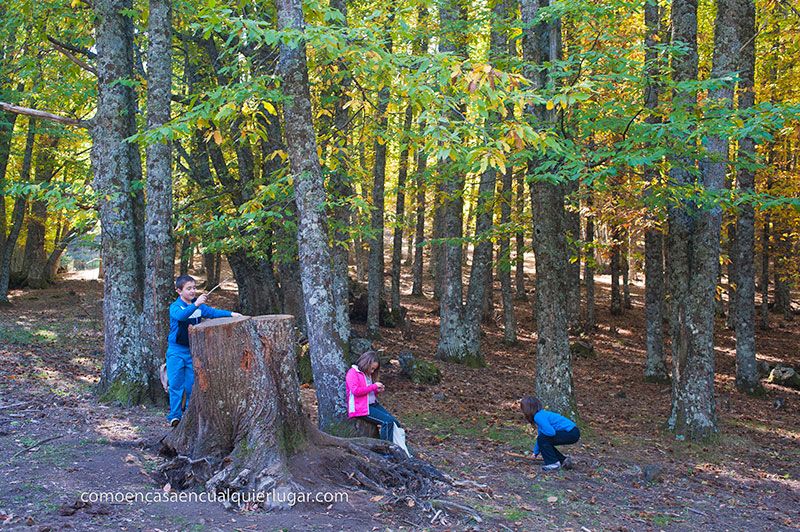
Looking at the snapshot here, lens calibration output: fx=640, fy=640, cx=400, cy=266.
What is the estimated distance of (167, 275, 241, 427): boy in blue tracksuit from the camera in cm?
678

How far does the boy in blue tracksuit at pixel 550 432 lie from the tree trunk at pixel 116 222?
5.46 meters

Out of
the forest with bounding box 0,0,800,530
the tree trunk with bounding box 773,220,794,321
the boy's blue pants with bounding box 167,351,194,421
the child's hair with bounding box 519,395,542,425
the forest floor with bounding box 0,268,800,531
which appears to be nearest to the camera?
the forest floor with bounding box 0,268,800,531

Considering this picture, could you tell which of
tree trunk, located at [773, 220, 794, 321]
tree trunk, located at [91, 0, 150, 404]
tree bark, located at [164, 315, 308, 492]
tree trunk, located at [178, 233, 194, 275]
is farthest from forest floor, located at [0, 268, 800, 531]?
tree trunk, located at [773, 220, 794, 321]

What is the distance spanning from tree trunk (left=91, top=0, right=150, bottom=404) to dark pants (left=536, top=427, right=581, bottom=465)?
18.5ft

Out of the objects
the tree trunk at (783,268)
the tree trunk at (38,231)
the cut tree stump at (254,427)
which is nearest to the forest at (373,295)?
the cut tree stump at (254,427)

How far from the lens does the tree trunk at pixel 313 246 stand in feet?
24.5

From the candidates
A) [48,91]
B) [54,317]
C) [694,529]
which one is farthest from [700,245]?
[54,317]

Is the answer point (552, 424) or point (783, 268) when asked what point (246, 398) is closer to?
point (552, 424)

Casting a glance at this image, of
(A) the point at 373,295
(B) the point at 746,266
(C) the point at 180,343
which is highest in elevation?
A: (B) the point at 746,266

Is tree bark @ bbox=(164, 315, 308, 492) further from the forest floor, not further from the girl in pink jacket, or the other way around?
the girl in pink jacket

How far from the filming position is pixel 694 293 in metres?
10.6

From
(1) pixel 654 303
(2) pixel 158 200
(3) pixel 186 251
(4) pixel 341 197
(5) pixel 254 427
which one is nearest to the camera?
(5) pixel 254 427

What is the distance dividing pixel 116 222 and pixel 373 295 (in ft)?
31.0

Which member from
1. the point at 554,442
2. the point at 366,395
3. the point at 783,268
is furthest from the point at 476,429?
the point at 783,268
